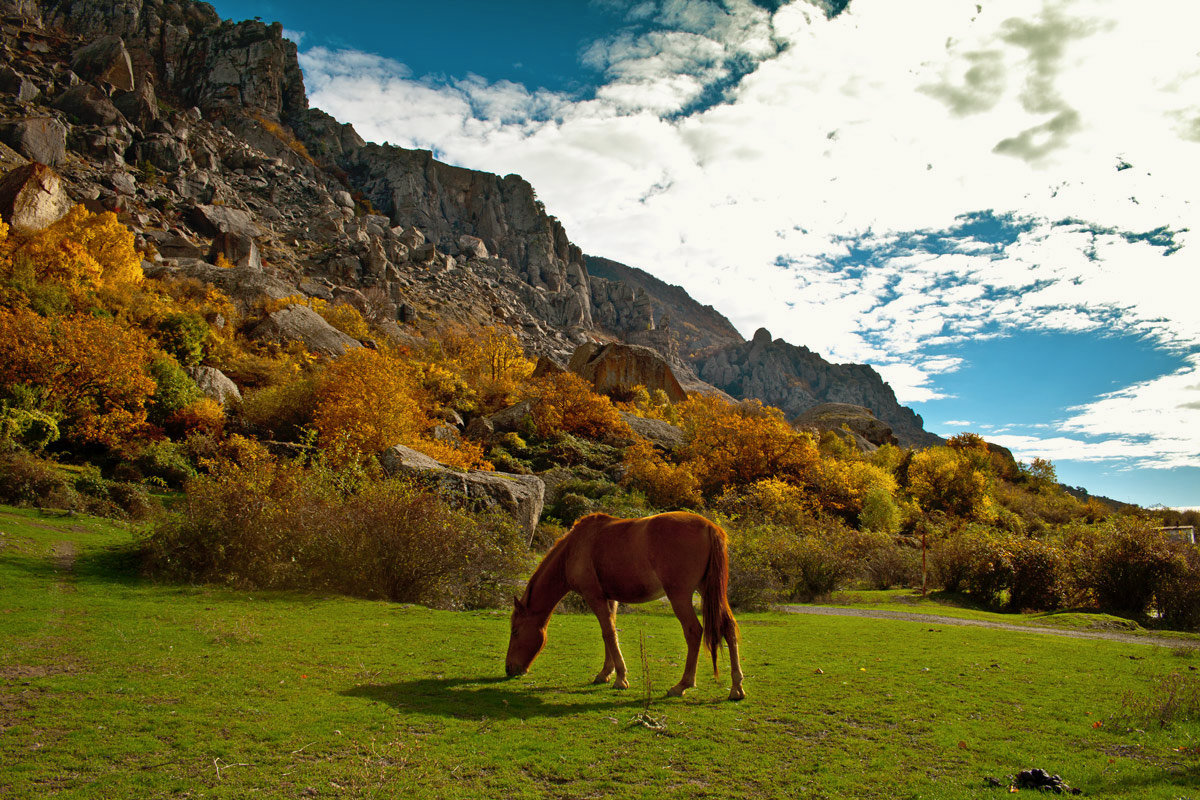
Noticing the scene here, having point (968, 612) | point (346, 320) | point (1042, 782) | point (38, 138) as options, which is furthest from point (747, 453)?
point (38, 138)

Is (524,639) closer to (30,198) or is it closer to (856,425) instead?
(30,198)

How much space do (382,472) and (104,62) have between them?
125369 millimetres

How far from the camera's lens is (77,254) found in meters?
35.3

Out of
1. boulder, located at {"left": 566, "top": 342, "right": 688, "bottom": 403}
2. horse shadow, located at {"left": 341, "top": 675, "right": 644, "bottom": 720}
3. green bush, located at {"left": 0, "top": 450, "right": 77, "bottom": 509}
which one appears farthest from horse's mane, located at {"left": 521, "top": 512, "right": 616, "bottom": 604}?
boulder, located at {"left": 566, "top": 342, "right": 688, "bottom": 403}

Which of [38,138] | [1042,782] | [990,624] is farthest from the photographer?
[38,138]

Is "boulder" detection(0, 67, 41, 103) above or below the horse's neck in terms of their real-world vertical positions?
above

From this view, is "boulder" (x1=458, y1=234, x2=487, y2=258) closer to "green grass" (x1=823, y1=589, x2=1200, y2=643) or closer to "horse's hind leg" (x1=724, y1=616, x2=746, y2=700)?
"green grass" (x1=823, y1=589, x2=1200, y2=643)

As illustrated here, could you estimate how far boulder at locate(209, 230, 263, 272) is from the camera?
71006 millimetres

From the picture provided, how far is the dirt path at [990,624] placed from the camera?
14977 millimetres

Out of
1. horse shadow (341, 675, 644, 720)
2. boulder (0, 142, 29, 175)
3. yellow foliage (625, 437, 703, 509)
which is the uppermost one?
boulder (0, 142, 29, 175)

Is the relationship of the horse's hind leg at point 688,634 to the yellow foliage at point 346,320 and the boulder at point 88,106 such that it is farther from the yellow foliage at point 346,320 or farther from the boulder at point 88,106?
the boulder at point 88,106

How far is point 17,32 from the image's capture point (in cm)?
9988

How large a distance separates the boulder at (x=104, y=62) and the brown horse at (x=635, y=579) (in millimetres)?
129370

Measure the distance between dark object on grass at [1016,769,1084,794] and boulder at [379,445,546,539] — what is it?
1417cm
